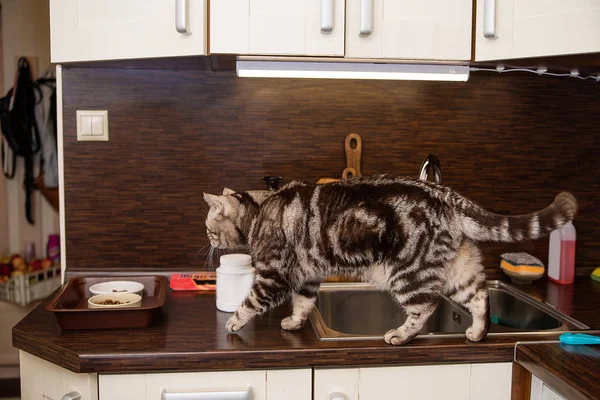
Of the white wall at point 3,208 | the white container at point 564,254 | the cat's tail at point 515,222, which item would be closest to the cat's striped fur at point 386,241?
the cat's tail at point 515,222

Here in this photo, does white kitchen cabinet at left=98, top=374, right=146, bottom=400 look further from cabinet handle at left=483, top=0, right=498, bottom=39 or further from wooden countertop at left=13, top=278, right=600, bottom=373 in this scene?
cabinet handle at left=483, top=0, right=498, bottom=39

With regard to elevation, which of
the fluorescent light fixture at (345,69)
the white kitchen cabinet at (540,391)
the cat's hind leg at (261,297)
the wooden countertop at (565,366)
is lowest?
the white kitchen cabinet at (540,391)

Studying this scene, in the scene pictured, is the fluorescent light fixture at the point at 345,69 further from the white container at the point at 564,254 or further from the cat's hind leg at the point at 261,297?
the white container at the point at 564,254

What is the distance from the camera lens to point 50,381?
1534mm

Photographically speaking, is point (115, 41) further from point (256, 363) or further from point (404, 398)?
point (404, 398)

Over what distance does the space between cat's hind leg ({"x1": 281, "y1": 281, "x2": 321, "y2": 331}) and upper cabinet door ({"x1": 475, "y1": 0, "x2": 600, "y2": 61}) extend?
88 cm

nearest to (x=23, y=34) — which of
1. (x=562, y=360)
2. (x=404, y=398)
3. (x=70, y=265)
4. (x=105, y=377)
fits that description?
(x=70, y=265)

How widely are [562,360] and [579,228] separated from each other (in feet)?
3.31

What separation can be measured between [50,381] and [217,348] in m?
0.48

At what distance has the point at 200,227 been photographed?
214 cm

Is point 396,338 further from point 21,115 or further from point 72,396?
point 21,115

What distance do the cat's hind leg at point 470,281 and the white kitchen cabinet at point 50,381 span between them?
3.30 ft

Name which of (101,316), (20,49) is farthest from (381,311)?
(20,49)

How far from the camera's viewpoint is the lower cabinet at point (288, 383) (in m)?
1.46
